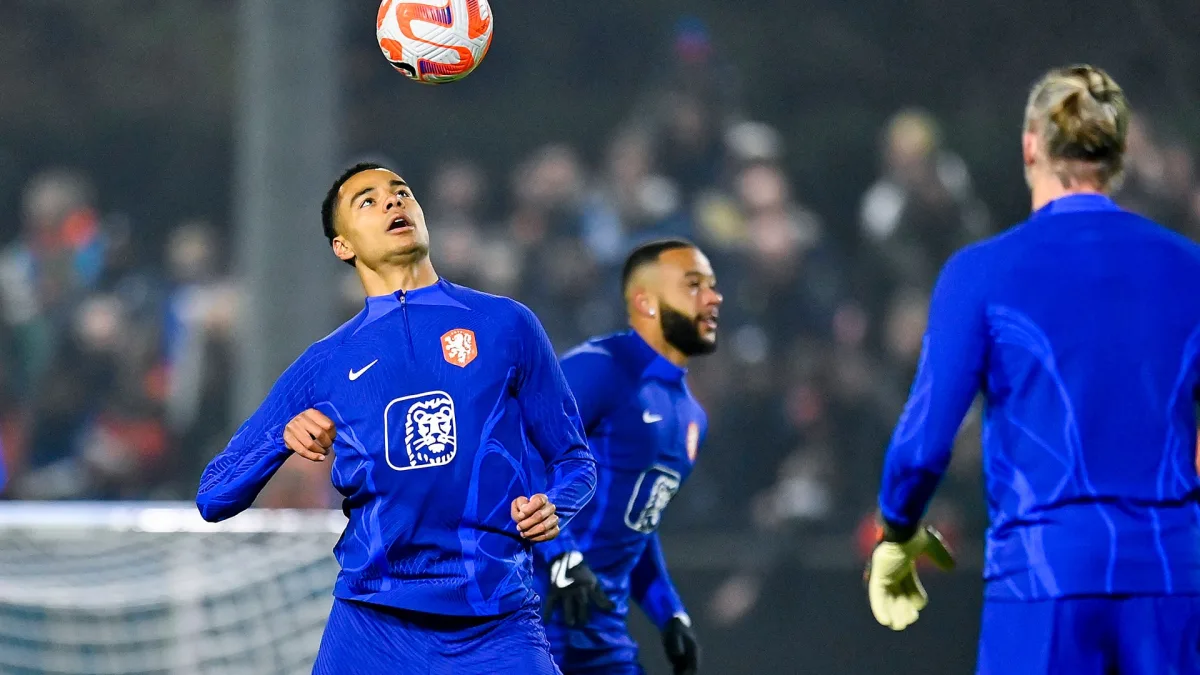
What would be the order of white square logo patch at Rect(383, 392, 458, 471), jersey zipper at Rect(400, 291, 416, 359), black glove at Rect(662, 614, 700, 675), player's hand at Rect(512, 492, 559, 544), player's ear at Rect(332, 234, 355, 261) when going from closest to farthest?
player's hand at Rect(512, 492, 559, 544) → white square logo patch at Rect(383, 392, 458, 471) → jersey zipper at Rect(400, 291, 416, 359) → player's ear at Rect(332, 234, 355, 261) → black glove at Rect(662, 614, 700, 675)

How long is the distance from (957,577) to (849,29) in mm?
4464

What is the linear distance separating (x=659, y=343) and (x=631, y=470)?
1.65 ft

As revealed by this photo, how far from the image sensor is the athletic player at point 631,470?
4.48m

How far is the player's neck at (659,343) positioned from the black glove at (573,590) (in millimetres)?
843

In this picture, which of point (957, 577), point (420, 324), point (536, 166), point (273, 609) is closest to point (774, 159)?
point (536, 166)

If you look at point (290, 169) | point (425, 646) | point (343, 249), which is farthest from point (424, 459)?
point (290, 169)

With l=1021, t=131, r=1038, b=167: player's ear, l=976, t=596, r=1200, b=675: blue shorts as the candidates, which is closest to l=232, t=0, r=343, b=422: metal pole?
l=1021, t=131, r=1038, b=167: player's ear

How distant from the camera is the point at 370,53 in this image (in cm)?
1065

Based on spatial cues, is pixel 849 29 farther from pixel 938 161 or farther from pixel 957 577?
pixel 957 577

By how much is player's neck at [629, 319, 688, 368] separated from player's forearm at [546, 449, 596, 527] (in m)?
1.36

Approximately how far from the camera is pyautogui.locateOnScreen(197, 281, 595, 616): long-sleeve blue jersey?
130 inches

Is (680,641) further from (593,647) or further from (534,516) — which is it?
(534,516)

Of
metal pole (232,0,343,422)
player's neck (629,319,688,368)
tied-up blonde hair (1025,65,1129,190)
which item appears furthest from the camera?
metal pole (232,0,343,422)

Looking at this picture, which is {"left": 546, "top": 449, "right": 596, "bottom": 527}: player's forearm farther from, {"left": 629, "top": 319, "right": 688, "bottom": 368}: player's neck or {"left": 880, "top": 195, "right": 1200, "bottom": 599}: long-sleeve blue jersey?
{"left": 629, "top": 319, "right": 688, "bottom": 368}: player's neck
